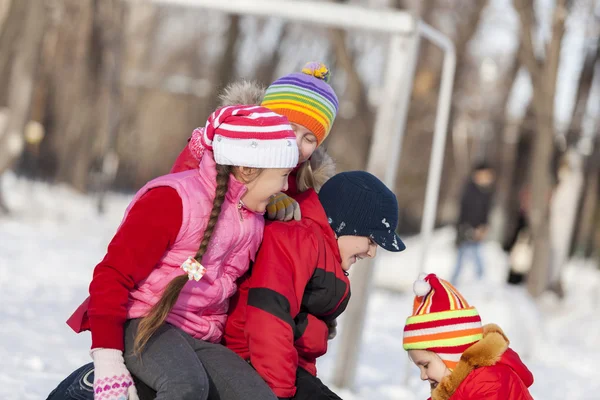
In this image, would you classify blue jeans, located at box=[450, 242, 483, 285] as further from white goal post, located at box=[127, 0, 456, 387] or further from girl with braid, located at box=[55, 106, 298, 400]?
girl with braid, located at box=[55, 106, 298, 400]

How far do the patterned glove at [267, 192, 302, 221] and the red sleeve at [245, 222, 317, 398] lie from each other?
5cm

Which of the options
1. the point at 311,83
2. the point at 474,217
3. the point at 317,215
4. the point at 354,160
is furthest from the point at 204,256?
the point at 354,160

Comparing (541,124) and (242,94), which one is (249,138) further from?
(541,124)

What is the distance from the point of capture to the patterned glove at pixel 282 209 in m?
2.80

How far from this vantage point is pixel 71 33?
20.5m

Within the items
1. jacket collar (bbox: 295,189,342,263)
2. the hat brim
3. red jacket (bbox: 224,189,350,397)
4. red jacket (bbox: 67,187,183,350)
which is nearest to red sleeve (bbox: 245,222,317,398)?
red jacket (bbox: 224,189,350,397)

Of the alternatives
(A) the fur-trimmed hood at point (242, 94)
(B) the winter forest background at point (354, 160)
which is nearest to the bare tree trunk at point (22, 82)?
(B) the winter forest background at point (354, 160)

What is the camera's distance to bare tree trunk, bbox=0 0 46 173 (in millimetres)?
11508

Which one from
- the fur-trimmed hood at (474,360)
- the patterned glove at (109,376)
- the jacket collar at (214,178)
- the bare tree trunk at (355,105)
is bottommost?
the patterned glove at (109,376)

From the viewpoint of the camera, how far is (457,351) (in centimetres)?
294

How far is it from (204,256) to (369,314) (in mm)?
7192

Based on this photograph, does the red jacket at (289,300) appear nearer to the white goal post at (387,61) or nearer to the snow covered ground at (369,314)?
the snow covered ground at (369,314)

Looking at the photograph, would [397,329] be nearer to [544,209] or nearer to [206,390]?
[544,209]

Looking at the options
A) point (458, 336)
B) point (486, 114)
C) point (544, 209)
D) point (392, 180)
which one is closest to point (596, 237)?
point (486, 114)
